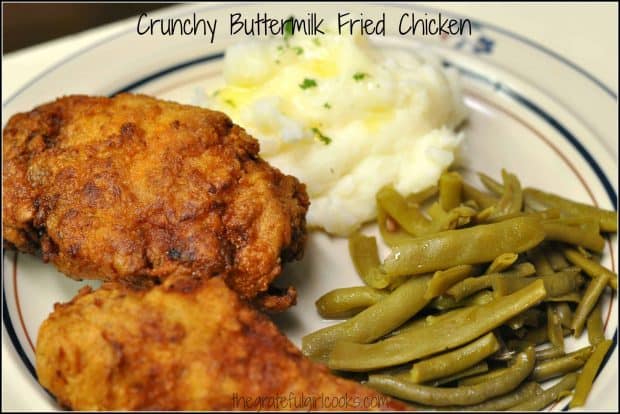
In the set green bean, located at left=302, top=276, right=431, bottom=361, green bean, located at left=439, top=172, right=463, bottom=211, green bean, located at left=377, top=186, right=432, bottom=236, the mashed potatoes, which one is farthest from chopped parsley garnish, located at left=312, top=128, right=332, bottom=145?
green bean, located at left=302, top=276, right=431, bottom=361

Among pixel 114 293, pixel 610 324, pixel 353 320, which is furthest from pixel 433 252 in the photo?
pixel 114 293

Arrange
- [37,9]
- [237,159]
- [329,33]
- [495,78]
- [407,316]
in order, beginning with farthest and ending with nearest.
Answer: [37,9]
[495,78]
[329,33]
[237,159]
[407,316]

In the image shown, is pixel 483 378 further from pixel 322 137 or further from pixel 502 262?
pixel 322 137

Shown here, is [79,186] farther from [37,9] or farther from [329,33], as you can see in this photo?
[37,9]

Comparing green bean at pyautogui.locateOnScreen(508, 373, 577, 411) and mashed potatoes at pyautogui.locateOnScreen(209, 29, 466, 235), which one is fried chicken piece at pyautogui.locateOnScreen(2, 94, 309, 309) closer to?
mashed potatoes at pyautogui.locateOnScreen(209, 29, 466, 235)

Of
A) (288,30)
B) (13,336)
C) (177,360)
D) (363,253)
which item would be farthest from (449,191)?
(13,336)

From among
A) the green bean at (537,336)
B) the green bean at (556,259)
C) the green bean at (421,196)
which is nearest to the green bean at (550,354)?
the green bean at (537,336)
